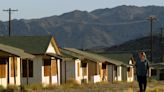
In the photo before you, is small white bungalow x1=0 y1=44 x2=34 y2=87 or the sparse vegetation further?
small white bungalow x1=0 y1=44 x2=34 y2=87

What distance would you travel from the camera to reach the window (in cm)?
4595

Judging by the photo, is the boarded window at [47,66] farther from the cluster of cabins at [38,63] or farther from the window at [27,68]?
the window at [27,68]

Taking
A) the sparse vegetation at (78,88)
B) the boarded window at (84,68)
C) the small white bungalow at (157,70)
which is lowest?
the small white bungalow at (157,70)

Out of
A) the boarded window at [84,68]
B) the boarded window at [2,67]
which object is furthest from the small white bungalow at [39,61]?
the boarded window at [84,68]

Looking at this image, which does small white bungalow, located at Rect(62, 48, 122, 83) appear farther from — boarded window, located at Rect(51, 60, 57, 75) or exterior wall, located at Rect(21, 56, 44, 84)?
exterior wall, located at Rect(21, 56, 44, 84)

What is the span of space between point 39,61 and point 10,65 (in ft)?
17.5

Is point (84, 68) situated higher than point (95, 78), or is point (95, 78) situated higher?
point (84, 68)

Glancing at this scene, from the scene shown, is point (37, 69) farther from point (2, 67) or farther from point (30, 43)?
point (2, 67)

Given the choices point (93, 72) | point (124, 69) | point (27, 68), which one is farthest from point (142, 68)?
point (124, 69)

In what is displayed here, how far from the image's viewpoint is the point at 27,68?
4556 cm

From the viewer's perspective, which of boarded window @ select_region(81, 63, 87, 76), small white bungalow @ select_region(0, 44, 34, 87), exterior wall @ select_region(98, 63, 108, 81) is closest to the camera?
small white bungalow @ select_region(0, 44, 34, 87)

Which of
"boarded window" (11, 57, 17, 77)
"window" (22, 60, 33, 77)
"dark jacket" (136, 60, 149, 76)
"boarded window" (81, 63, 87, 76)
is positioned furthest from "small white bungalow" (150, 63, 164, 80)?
"dark jacket" (136, 60, 149, 76)

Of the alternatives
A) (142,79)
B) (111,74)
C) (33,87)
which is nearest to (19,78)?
(33,87)

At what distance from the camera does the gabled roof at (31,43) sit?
47312 mm
